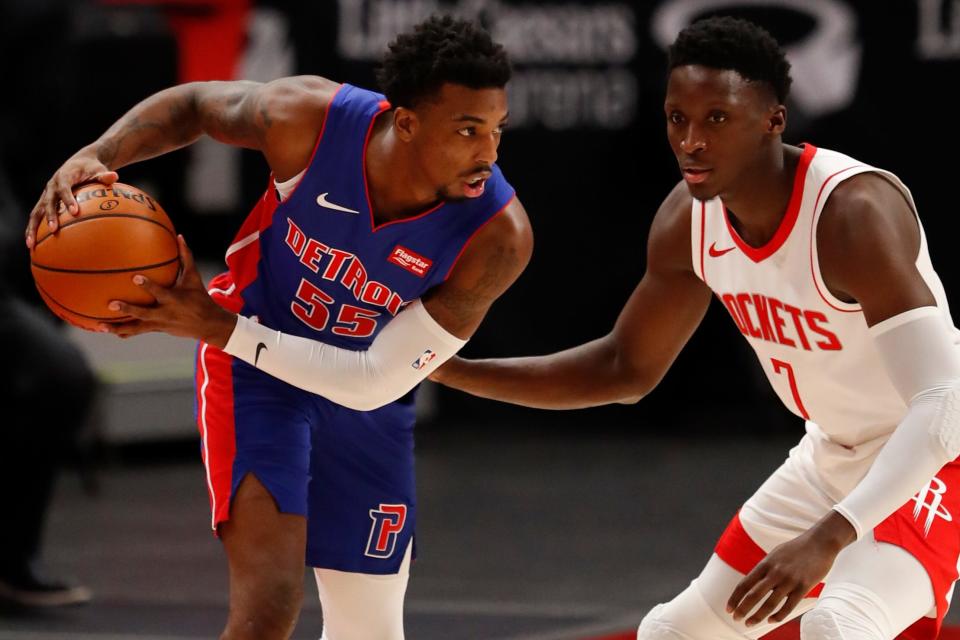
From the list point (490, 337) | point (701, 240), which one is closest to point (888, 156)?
point (490, 337)

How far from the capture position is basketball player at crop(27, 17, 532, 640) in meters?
3.64

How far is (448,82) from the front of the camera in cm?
365

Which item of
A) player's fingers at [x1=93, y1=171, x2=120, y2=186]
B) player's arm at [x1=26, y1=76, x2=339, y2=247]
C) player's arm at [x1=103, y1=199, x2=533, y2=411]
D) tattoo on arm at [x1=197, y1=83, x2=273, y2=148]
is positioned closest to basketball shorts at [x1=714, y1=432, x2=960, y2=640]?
player's arm at [x1=103, y1=199, x2=533, y2=411]

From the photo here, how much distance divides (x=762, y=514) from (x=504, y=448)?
19.3ft

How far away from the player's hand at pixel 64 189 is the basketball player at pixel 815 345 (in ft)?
4.36

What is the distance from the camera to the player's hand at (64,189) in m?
3.55

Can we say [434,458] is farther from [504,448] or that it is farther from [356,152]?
[356,152]

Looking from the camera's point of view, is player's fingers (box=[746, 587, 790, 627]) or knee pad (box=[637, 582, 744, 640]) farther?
knee pad (box=[637, 582, 744, 640])

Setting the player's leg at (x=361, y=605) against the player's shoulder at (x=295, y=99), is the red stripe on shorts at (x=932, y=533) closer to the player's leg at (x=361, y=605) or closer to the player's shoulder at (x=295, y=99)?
the player's leg at (x=361, y=605)

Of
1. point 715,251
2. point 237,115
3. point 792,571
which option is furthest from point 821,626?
point 237,115

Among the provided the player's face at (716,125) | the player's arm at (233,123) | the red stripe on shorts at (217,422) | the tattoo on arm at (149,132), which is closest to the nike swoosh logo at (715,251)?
the player's face at (716,125)

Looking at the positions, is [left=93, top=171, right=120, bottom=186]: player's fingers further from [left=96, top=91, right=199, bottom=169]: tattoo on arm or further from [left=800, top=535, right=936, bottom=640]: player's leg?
[left=800, top=535, right=936, bottom=640]: player's leg

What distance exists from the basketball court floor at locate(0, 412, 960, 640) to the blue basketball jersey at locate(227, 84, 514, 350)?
176 centimetres

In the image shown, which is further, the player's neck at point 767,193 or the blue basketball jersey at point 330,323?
the blue basketball jersey at point 330,323
